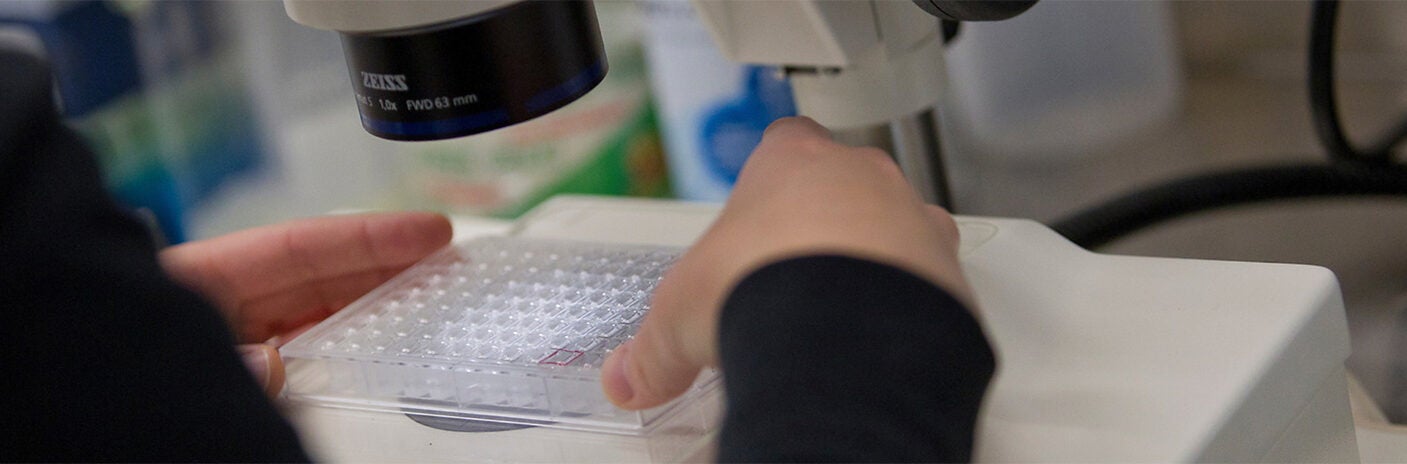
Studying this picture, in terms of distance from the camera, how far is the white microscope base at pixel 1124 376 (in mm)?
380

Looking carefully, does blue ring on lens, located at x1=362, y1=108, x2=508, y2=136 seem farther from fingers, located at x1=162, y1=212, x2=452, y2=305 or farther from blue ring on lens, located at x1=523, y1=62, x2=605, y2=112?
fingers, located at x1=162, y1=212, x2=452, y2=305

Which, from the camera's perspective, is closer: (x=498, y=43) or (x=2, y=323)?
(x=2, y=323)

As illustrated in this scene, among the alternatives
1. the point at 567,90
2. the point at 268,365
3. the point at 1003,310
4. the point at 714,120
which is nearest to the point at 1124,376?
the point at 1003,310

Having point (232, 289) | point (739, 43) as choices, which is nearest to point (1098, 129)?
point (739, 43)

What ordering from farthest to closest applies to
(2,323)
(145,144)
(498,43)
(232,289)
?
(145,144) → (232,289) → (498,43) → (2,323)

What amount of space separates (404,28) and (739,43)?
5.8 inches

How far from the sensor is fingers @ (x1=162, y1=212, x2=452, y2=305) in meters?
0.56

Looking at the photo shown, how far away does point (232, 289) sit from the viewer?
1.82 ft

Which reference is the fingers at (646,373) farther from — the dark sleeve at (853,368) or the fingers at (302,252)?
the fingers at (302,252)

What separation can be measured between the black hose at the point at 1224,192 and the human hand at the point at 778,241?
32 cm

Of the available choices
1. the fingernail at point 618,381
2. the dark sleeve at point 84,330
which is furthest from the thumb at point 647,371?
the dark sleeve at point 84,330

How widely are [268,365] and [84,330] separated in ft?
0.62

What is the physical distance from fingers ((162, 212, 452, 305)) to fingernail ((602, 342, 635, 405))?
0.62 ft

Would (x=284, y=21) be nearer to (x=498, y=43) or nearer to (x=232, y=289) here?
(x=232, y=289)
